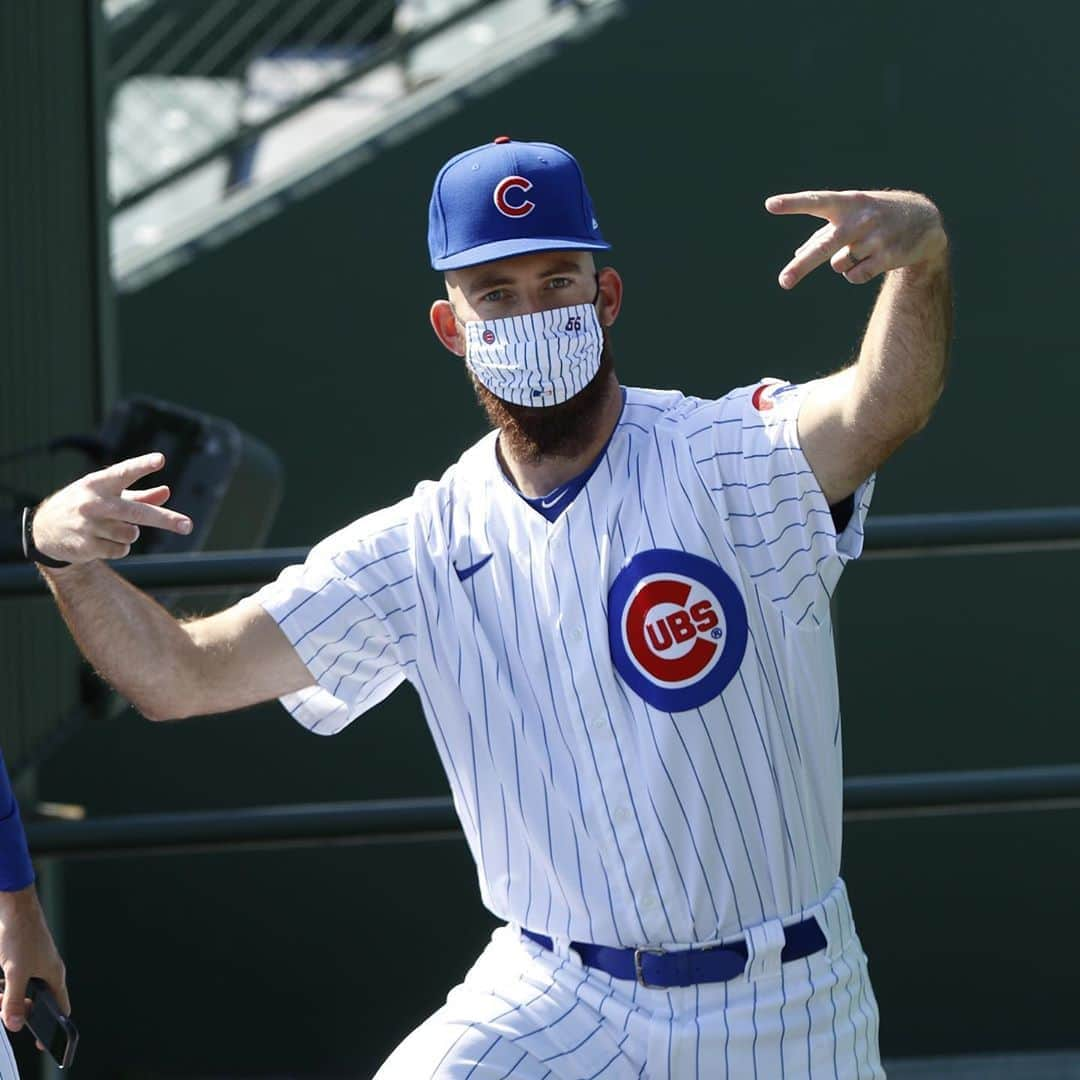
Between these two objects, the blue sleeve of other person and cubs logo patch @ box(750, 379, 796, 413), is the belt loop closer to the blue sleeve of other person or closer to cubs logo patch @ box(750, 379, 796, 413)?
cubs logo patch @ box(750, 379, 796, 413)

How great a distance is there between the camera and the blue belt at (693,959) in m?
2.47

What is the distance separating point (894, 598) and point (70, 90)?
9.13ft

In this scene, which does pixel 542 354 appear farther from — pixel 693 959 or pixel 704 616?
pixel 693 959

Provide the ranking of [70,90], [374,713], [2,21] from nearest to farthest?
[2,21], [70,90], [374,713]

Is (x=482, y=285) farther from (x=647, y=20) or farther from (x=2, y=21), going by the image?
(x=647, y=20)

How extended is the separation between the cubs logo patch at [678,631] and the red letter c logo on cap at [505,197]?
0.52 meters

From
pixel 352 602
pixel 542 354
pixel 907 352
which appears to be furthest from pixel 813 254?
pixel 352 602

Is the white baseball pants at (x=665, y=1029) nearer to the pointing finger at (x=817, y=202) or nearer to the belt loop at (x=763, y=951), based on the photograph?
the belt loop at (x=763, y=951)

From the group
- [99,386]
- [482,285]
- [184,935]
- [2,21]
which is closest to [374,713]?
[184,935]

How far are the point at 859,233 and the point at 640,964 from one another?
100 cm

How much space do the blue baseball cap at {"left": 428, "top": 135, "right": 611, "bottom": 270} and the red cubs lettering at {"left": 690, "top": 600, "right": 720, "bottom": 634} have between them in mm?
535

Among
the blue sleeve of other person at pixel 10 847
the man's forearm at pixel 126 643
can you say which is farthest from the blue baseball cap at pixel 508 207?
the blue sleeve of other person at pixel 10 847

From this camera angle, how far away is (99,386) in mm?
4781

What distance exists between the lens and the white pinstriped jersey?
2.50 meters
